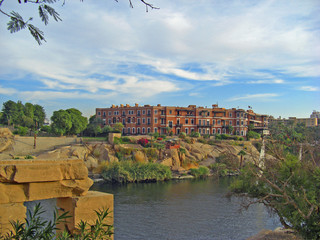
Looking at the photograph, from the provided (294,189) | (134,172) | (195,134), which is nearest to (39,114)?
(195,134)

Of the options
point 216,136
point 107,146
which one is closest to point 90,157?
point 107,146

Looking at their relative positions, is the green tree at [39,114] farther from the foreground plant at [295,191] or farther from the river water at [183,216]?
the foreground plant at [295,191]

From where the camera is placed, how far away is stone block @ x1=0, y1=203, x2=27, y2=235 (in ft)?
17.5

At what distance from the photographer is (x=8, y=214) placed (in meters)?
5.40

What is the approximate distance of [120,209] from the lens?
28.5 metres

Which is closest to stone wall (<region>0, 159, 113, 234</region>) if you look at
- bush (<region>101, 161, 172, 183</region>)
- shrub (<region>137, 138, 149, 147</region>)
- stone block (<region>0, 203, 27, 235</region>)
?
stone block (<region>0, 203, 27, 235</region>)

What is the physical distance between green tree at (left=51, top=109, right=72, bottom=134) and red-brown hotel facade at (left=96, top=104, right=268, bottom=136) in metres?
15.5

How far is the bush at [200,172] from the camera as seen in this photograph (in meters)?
51.1

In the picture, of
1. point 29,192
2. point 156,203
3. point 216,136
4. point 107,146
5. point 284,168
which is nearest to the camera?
point 29,192

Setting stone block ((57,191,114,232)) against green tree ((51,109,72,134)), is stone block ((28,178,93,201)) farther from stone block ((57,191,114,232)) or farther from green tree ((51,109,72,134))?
green tree ((51,109,72,134))

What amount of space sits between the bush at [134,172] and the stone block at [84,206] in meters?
39.2

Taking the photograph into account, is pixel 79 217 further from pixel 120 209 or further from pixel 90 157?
pixel 90 157

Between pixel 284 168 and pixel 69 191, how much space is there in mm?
12441

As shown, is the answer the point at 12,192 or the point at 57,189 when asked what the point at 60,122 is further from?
the point at 12,192
